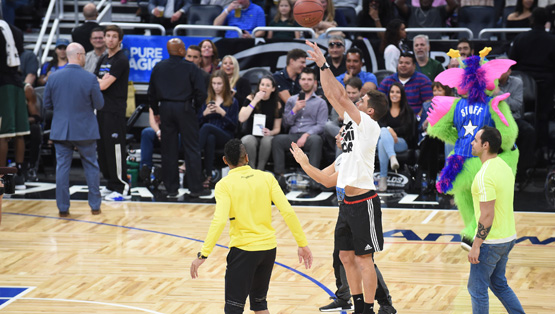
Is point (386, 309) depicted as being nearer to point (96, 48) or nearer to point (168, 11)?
point (96, 48)

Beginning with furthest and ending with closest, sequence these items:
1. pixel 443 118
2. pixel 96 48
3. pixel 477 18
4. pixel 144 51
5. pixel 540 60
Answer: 1. pixel 477 18
2. pixel 144 51
3. pixel 540 60
4. pixel 96 48
5. pixel 443 118

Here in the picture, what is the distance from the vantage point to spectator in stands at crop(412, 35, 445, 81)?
11.6 m

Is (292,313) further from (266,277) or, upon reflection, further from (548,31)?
(548,31)

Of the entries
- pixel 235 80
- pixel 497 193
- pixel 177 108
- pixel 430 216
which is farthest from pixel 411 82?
pixel 497 193

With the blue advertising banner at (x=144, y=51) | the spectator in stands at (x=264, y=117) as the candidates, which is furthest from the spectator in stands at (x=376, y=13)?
the blue advertising banner at (x=144, y=51)

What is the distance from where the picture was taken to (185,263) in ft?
25.4

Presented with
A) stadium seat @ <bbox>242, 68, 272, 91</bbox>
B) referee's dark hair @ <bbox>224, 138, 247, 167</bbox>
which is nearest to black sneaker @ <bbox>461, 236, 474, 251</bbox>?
referee's dark hair @ <bbox>224, 138, 247, 167</bbox>

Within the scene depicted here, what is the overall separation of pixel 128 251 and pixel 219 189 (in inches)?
123

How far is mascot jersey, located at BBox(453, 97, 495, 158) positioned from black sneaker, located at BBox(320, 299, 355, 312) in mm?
1869

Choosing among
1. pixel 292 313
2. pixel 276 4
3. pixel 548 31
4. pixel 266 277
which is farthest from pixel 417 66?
pixel 266 277

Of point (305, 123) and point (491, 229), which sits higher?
point (491, 229)

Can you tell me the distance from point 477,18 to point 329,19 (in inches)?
91.4

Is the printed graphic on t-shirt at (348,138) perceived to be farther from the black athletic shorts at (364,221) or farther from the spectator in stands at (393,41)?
the spectator in stands at (393,41)

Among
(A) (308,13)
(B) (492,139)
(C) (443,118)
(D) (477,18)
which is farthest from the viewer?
(D) (477,18)
